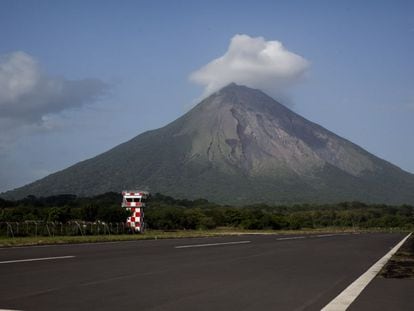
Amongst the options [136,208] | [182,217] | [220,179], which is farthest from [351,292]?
[220,179]

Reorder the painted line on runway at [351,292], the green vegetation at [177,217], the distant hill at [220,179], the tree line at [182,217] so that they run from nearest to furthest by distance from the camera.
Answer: the painted line on runway at [351,292], the green vegetation at [177,217], the tree line at [182,217], the distant hill at [220,179]

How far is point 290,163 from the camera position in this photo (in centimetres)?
19838

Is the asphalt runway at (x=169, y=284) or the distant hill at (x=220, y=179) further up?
the distant hill at (x=220, y=179)

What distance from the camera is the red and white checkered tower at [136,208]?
36.4 metres

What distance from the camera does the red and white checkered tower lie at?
Result: 36.4 m

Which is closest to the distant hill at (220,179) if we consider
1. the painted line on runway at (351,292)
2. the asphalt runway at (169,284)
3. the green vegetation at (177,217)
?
the green vegetation at (177,217)

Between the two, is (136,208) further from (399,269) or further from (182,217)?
(399,269)

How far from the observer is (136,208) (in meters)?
37.7

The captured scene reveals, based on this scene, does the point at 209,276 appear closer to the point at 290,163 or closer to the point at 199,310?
the point at 199,310

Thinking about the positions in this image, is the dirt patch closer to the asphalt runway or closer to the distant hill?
the asphalt runway

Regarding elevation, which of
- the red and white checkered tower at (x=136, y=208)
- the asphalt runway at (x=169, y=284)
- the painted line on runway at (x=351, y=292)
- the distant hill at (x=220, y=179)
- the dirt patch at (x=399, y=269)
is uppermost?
the distant hill at (x=220, y=179)

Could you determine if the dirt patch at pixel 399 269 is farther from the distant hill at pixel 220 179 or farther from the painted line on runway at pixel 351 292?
the distant hill at pixel 220 179

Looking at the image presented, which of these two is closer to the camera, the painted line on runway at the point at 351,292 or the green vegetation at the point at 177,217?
the painted line on runway at the point at 351,292

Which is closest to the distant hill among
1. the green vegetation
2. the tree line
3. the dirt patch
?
the tree line
